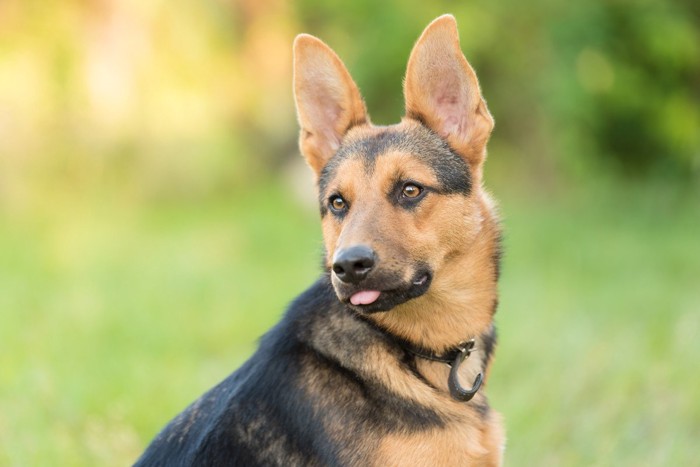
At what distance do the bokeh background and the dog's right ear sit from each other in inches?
87.5

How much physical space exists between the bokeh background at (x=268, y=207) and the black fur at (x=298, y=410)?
1.72 meters

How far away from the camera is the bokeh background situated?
6359 millimetres

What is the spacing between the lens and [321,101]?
4.82m

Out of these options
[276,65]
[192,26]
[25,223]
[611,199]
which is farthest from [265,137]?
[611,199]

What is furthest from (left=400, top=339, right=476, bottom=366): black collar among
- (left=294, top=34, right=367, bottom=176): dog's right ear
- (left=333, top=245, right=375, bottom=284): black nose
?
(left=294, top=34, right=367, bottom=176): dog's right ear

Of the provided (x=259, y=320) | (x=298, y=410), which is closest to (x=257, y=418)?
(x=298, y=410)

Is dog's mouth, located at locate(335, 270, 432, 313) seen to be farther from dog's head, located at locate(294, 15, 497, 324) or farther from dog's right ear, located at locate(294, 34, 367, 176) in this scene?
dog's right ear, located at locate(294, 34, 367, 176)

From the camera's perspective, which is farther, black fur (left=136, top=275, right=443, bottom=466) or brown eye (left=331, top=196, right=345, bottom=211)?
brown eye (left=331, top=196, right=345, bottom=211)

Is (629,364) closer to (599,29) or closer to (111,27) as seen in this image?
(599,29)

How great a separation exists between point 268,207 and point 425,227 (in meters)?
12.7

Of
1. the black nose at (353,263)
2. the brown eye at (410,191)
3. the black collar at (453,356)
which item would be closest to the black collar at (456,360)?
the black collar at (453,356)

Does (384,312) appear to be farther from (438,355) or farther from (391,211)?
(391,211)

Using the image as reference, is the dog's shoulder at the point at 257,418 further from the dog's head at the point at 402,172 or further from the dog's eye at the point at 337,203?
the dog's eye at the point at 337,203

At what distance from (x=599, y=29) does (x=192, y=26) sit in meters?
8.90
